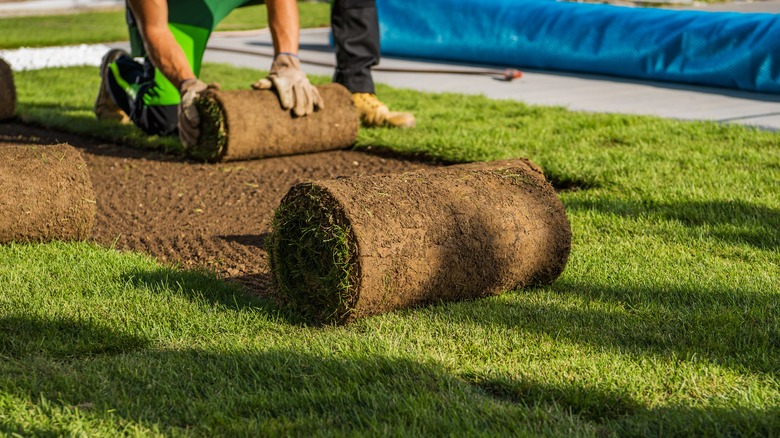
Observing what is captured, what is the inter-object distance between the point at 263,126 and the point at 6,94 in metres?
2.65

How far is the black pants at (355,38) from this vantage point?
21.3 feet

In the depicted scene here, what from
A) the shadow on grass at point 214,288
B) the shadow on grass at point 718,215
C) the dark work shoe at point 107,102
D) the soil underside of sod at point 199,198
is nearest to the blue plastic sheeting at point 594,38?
the soil underside of sod at point 199,198

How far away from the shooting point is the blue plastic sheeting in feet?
25.2

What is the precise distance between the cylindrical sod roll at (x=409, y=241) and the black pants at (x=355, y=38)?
3.42 metres

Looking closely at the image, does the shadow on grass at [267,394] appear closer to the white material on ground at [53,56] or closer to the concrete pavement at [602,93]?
the concrete pavement at [602,93]

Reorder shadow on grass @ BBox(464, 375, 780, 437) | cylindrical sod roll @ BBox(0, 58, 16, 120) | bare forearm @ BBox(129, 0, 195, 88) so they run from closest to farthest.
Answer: shadow on grass @ BBox(464, 375, 780, 437)
bare forearm @ BBox(129, 0, 195, 88)
cylindrical sod roll @ BBox(0, 58, 16, 120)

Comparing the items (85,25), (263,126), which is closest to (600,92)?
(263,126)

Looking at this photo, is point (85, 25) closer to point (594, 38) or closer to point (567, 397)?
point (594, 38)

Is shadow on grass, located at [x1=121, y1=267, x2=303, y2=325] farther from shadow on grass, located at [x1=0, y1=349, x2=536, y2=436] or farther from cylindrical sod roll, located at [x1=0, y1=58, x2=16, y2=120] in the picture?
cylindrical sod roll, located at [x1=0, y1=58, x2=16, y2=120]

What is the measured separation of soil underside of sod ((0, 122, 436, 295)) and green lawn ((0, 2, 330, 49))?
7184 mm

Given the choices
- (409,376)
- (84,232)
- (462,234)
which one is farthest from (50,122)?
(409,376)

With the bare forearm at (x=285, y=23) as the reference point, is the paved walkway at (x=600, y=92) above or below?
below

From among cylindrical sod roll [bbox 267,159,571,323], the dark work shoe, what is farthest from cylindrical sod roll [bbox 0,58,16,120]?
cylindrical sod roll [bbox 267,159,571,323]

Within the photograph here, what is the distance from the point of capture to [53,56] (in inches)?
459
